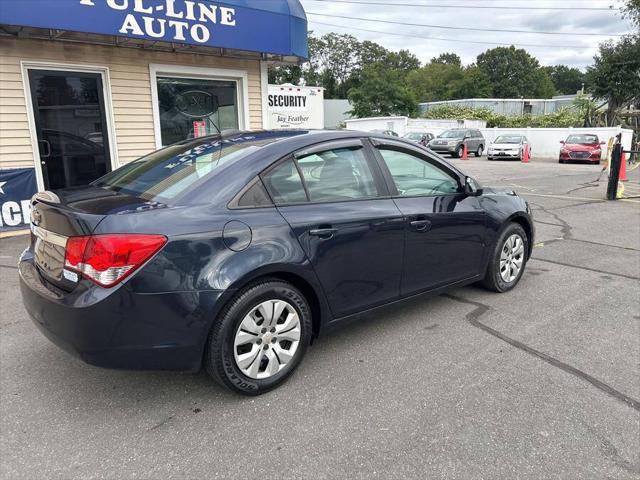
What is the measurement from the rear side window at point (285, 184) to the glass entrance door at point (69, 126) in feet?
20.1

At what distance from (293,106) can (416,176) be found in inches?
304

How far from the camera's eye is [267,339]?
2938mm

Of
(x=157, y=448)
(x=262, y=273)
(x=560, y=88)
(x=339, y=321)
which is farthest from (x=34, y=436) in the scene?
(x=560, y=88)

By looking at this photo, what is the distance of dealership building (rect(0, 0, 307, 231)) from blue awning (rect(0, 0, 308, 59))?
1 centimetres

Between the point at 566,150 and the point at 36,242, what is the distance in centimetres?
2586

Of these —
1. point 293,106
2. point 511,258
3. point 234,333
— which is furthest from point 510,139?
point 234,333

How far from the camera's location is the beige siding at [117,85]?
23.6ft

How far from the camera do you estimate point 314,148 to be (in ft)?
11.1

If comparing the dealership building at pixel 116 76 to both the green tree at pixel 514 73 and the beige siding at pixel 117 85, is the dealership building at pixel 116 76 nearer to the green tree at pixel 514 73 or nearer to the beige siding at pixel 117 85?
the beige siding at pixel 117 85

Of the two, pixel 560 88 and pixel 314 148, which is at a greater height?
pixel 560 88

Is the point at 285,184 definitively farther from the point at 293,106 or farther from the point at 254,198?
the point at 293,106

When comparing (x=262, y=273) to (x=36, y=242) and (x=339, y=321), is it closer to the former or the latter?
(x=339, y=321)

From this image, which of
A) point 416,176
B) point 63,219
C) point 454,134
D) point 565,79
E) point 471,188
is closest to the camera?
point 63,219

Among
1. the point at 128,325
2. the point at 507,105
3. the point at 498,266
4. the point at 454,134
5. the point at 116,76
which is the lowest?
the point at 498,266
